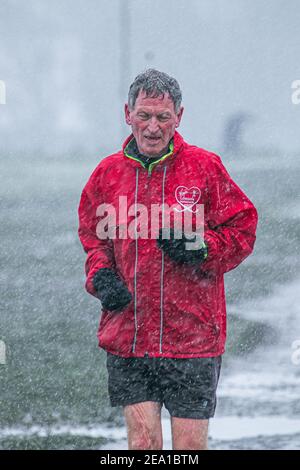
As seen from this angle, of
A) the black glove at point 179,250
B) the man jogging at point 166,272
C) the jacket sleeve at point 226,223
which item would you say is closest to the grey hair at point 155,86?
the man jogging at point 166,272

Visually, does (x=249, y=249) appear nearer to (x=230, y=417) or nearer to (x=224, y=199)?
(x=224, y=199)

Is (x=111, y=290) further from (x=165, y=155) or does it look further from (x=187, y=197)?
(x=165, y=155)

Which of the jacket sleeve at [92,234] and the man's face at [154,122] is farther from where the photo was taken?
the jacket sleeve at [92,234]

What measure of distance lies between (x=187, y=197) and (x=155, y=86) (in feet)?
1.47

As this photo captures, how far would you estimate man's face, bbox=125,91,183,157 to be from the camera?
382cm

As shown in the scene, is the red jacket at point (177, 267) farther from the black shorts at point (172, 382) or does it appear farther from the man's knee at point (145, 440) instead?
the man's knee at point (145, 440)

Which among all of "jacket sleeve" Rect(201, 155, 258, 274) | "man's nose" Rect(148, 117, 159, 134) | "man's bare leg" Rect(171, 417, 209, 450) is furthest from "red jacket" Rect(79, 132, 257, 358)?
"man's bare leg" Rect(171, 417, 209, 450)

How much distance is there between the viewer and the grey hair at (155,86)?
384cm

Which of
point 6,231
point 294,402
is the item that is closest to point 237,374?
point 294,402

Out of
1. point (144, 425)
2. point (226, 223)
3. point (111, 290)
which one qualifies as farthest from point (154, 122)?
point (144, 425)

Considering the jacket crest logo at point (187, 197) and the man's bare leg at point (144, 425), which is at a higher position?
the jacket crest logo at point (187, 197)

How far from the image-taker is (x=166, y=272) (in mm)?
3838

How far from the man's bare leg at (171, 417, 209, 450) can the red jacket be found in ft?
0.86
